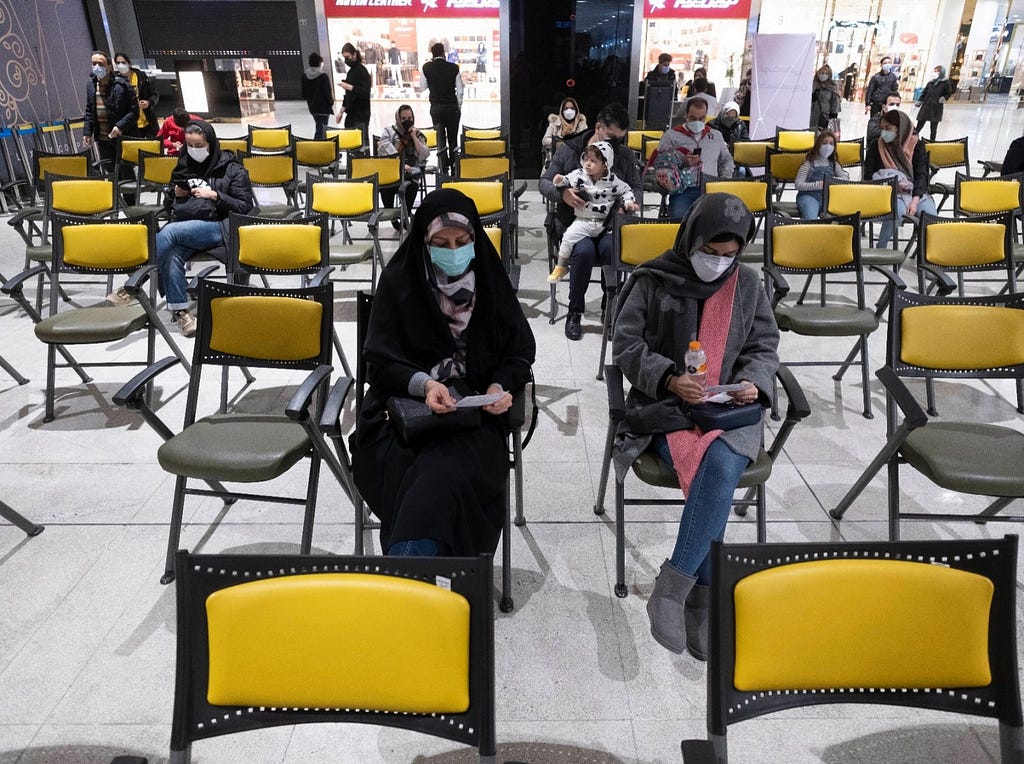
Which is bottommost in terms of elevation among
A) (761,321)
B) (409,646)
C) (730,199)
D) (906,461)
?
(906,461)

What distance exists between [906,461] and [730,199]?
1.13 metres

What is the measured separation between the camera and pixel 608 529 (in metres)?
2.69

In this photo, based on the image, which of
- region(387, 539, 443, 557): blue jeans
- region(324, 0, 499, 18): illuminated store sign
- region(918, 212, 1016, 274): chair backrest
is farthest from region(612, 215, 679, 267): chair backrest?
region(324, 0, 499, 18): illuminated store sign

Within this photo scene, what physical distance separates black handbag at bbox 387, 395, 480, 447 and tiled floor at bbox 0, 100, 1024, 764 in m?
0.68

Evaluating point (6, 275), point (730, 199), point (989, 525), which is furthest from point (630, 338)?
point (6, 275)

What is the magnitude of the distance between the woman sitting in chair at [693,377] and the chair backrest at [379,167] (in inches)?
159

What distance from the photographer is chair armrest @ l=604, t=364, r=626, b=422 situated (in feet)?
7.18

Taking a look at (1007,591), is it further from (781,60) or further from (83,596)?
(781,60)

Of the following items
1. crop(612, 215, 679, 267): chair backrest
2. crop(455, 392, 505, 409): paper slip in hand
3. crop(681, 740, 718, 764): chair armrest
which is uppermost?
crop(612, 215, 679, 267): chair backrest

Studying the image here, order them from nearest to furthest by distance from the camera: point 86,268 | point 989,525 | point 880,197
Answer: point 989,525 < point 86,268 < point 880,197

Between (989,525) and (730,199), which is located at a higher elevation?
(730,199)

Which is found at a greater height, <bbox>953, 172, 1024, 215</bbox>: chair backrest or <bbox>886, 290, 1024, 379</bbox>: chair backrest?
<bbox>953, 172, 1024, 215</bbox>: chair backrest

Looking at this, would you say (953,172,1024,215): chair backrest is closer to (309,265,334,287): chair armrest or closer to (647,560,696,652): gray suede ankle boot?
(647,560,696,652): gray suede ankle boot

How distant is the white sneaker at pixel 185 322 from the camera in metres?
4.44
